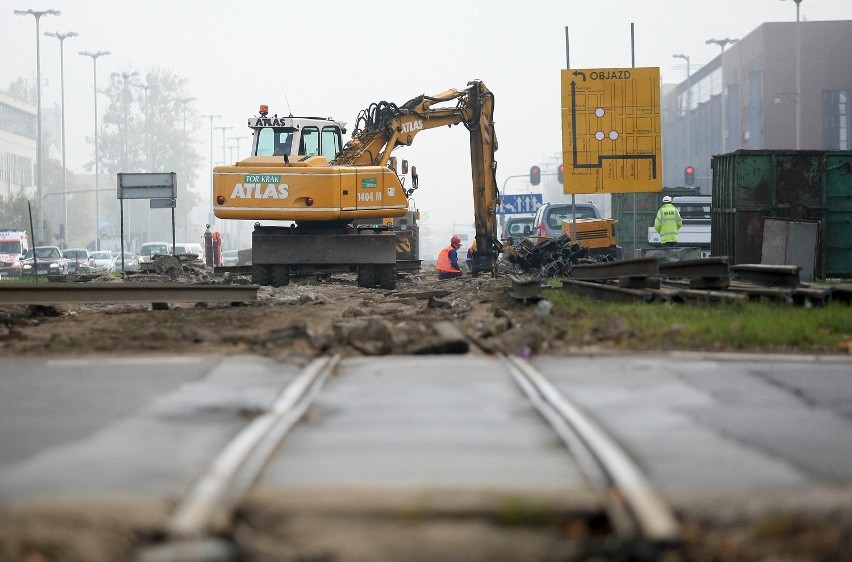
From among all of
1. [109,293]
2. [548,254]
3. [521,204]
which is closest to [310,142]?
[548,254]

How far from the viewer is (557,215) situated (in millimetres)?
41156

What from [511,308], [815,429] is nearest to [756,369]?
[815,429]

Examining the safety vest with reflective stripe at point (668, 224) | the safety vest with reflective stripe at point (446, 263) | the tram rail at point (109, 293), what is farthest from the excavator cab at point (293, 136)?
the tram rail at point (109, 293)

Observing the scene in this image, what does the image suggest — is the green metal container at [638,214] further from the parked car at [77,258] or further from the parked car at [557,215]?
the parked car at [77,258]

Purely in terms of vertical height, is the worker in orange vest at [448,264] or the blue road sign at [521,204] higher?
the blue road sign at [521,204]

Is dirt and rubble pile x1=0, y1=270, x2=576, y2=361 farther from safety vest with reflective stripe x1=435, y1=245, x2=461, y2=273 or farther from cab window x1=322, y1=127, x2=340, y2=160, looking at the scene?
safety vest with reflective stripe x1=435, y1=245, x2=461, y2=273

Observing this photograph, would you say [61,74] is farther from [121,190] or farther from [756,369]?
[756,369]

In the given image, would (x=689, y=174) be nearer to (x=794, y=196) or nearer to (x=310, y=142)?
(x=794, y=196)

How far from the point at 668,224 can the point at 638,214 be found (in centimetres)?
842

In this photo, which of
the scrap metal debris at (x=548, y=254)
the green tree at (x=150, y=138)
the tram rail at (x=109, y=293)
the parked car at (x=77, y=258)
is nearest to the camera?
the tram rail at (x=109, y=293)

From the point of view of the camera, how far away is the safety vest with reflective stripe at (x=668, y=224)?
32.8 meters

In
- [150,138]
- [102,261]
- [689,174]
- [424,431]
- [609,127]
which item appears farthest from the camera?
[150,138]

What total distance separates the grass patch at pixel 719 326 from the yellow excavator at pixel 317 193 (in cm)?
1077

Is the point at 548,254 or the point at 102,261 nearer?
the point at 548,254
